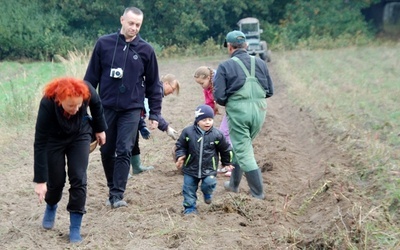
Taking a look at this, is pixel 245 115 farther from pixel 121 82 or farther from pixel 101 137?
pixel 101 137

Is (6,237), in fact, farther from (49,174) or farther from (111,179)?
(111,179)

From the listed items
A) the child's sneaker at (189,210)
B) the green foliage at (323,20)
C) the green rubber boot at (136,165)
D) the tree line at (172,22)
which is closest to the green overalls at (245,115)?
the child's sneaker at (189,210)

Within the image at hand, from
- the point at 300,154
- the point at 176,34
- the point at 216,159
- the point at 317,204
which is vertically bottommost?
the point at 176,34

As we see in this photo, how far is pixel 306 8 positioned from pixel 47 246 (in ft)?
128

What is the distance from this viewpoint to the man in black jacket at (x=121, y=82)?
7.15 metres

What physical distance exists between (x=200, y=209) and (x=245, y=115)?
114 cm

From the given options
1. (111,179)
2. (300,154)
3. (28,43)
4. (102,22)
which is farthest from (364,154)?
(102,22)

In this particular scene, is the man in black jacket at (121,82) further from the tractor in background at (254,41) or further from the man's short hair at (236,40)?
the tractor in background at (254,41)

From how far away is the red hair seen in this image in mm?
5672

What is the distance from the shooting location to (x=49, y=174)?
6.17 meters

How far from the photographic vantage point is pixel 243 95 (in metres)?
7.52

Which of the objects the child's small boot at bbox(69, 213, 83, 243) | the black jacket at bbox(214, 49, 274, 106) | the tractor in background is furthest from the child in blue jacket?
the tractor in background

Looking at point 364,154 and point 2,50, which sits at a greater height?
point 364,154

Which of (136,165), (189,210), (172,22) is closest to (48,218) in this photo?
(189,210)
